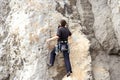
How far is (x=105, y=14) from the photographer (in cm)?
1619

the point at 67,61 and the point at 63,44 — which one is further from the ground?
the point at 63,44

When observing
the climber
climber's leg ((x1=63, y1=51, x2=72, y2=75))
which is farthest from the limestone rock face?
the climber

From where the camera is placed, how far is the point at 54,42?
1439 centimetres

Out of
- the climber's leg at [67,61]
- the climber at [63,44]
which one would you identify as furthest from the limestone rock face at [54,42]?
the climber at [63,44]

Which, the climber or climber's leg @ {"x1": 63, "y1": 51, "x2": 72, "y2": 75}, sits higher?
the climber

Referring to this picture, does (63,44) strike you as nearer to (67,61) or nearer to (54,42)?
(67,61)

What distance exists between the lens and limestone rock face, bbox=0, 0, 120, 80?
46.1 ft

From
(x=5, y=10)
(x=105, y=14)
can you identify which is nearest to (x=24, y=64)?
(x=5, y=10)

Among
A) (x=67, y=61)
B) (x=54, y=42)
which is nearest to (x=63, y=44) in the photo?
(x=67, y=61)

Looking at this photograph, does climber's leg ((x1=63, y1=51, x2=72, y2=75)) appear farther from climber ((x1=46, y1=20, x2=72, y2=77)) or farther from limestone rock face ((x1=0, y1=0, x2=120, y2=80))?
limestone rock face ((x1=0, y1=0, x2=120, y2=80))

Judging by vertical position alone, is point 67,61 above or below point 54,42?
below

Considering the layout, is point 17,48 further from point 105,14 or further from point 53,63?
point 105,14

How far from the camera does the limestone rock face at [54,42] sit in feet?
46.1

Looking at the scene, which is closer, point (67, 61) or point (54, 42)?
point (67, 61)
